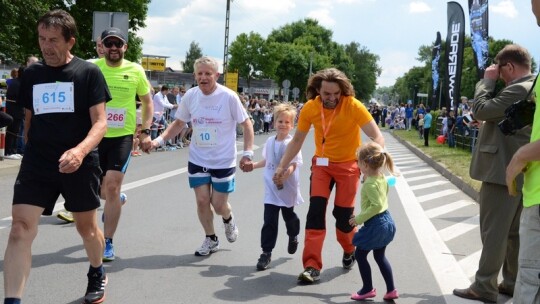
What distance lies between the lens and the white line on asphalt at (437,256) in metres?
5.61

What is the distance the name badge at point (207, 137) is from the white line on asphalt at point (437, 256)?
7.80ft

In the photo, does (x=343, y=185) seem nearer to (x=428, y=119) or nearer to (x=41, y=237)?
(x=41, y=237)

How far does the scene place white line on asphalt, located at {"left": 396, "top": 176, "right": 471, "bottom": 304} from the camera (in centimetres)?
561

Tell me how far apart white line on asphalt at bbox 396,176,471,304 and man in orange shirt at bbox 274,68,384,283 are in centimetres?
104

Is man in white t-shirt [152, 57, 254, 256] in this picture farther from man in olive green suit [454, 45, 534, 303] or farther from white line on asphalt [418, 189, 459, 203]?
white line on asphalt [418, 189, 459, 203]

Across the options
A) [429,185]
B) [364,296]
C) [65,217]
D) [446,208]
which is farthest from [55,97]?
[429,185]

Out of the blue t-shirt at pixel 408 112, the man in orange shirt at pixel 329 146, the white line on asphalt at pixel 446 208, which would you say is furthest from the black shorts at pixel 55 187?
the blue t-shirt at pixel 408 112

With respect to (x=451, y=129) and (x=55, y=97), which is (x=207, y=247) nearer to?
(x=55, y=97)

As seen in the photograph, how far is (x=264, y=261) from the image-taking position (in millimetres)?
5938

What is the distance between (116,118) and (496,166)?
130 inches

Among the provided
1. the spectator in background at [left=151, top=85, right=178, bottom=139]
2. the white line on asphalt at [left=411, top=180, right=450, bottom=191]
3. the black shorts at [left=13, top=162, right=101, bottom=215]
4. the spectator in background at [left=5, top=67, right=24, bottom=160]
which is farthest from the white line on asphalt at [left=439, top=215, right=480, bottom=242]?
the spectator in background at [left=151, top=85, right=178, bottom=139]

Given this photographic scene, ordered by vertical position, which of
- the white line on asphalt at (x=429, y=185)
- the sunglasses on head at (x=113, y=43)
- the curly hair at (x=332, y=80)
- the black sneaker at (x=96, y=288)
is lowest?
the white line on asphalt at (x=429, y=185)

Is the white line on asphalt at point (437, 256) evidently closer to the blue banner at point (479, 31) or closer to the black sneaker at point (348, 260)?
the black sneaker at point (348, 260)

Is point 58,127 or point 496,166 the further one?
point 496,166
